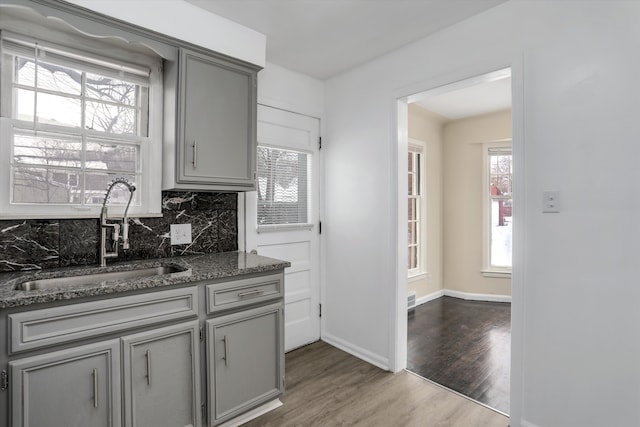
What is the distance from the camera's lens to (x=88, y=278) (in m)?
1.78

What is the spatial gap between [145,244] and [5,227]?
2.18 feet

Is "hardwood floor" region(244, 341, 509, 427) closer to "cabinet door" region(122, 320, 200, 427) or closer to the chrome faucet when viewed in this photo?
"cabinet door" region(122, 320, 200, 427)

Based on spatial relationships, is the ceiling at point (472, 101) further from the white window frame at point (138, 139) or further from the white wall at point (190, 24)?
the white window frame at point (138, 139)

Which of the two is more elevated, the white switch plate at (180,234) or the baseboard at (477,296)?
the white switch plate at (180,234)

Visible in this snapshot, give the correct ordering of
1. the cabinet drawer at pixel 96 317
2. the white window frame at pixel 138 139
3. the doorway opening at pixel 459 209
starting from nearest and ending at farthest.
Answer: the cabinet drawer at pixel 96 317 → the white window frame at pixel 138 139 → the doorway opening at pixel 459 209

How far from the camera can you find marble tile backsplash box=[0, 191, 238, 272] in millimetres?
1736

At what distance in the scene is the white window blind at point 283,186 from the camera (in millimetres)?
2801

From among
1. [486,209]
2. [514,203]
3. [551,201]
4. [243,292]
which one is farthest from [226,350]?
[486,209]

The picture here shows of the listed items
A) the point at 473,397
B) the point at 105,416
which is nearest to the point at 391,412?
the point at 473,397

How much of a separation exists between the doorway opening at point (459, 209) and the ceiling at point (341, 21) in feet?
5.28

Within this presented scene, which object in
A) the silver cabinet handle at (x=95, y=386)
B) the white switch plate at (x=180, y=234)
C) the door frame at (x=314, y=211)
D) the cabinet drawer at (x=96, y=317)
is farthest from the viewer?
the door frame at (x=314, y=211)

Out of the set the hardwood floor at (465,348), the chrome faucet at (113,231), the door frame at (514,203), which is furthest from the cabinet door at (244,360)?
the hardwood floor at (465,348)

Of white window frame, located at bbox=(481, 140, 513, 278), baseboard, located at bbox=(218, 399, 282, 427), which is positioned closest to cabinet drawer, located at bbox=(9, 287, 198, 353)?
baseboard, located at bbox=(218, 399, 282, 427)

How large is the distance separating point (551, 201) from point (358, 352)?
6.17 feet
